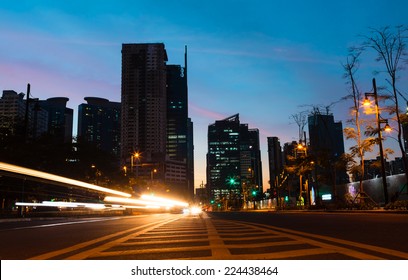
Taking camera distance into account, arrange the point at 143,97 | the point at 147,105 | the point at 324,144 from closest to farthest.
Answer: the point at 324,144
the point at 147,105
the point at 143,97

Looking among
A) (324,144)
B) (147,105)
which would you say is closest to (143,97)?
(147,105)

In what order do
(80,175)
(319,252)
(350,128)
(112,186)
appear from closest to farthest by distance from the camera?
(319,252)
(350,128)
(80,175)
(112,186)

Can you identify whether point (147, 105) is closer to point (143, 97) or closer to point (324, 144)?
point (143, 97)

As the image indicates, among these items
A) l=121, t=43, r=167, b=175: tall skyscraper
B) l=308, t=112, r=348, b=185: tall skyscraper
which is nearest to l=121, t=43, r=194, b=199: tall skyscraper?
l=121, t=43, r=167, b=175: tall skyscraper

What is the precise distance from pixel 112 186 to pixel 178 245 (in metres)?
61.6

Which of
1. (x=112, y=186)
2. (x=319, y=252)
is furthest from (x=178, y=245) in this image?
(x=112, y=186)

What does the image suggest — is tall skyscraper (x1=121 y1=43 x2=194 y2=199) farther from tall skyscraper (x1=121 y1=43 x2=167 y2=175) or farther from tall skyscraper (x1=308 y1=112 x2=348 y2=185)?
tall skyscraper (x1=308 y1=112 x2=348 y2=185)

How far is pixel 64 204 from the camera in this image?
32.9m

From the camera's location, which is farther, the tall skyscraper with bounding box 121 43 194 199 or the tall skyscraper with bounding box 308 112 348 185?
the tall skyscraper with bounding box 121 43 194 199
